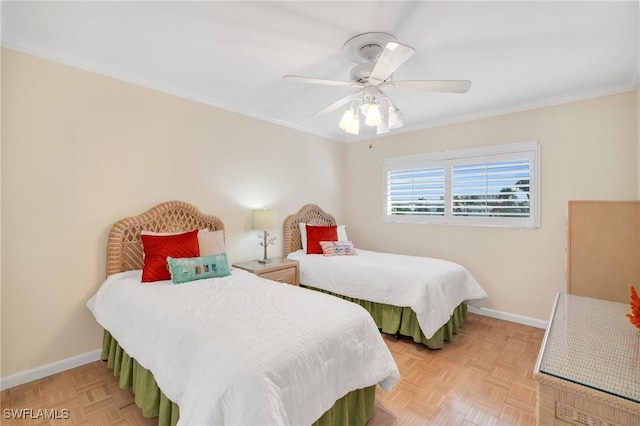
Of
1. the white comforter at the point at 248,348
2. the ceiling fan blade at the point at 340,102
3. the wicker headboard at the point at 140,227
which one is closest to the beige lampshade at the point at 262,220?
the wicker headboard at the point at 140,227

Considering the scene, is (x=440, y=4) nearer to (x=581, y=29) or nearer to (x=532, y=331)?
(x=581, y=29)

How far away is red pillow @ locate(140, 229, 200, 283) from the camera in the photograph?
238 cm

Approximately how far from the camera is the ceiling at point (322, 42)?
1.74 m

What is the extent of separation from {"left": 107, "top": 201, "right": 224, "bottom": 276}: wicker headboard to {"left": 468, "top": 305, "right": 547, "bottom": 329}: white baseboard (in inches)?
135

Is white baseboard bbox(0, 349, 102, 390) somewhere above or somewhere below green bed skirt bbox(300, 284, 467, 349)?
below

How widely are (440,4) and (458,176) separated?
253 centimetres

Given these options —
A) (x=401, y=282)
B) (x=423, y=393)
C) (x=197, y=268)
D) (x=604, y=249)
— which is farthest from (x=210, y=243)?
(x=604, y=249)

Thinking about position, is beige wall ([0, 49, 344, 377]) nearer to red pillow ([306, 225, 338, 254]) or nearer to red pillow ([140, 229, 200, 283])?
red pillow ([140, 229, 200, 283])

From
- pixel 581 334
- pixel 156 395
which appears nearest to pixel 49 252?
pixel 156 395

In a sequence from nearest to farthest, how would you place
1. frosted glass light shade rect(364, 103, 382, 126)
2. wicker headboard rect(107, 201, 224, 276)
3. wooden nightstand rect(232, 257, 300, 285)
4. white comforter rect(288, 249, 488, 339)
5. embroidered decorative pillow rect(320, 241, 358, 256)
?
frosted glass light shade rect(364, 103, 382, 126)
wicker headboard rect(107, 201, 224, 276)
white comforter rect(288, 249, 488, 339)
wooden nightstand rect(232, 257, 300, 285)
embroidered decorative pillow rect(320, 241, 358, 256)

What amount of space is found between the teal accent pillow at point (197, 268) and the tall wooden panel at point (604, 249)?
268 cm

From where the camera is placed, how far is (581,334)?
50.9 inches

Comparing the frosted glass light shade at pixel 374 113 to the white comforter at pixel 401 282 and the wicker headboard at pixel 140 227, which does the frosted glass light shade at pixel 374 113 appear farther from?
the wicker headboard at pixel 140 227

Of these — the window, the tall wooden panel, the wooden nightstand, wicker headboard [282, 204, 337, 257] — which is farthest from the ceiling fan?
wicker headboard [282, 204, 337, 257]
